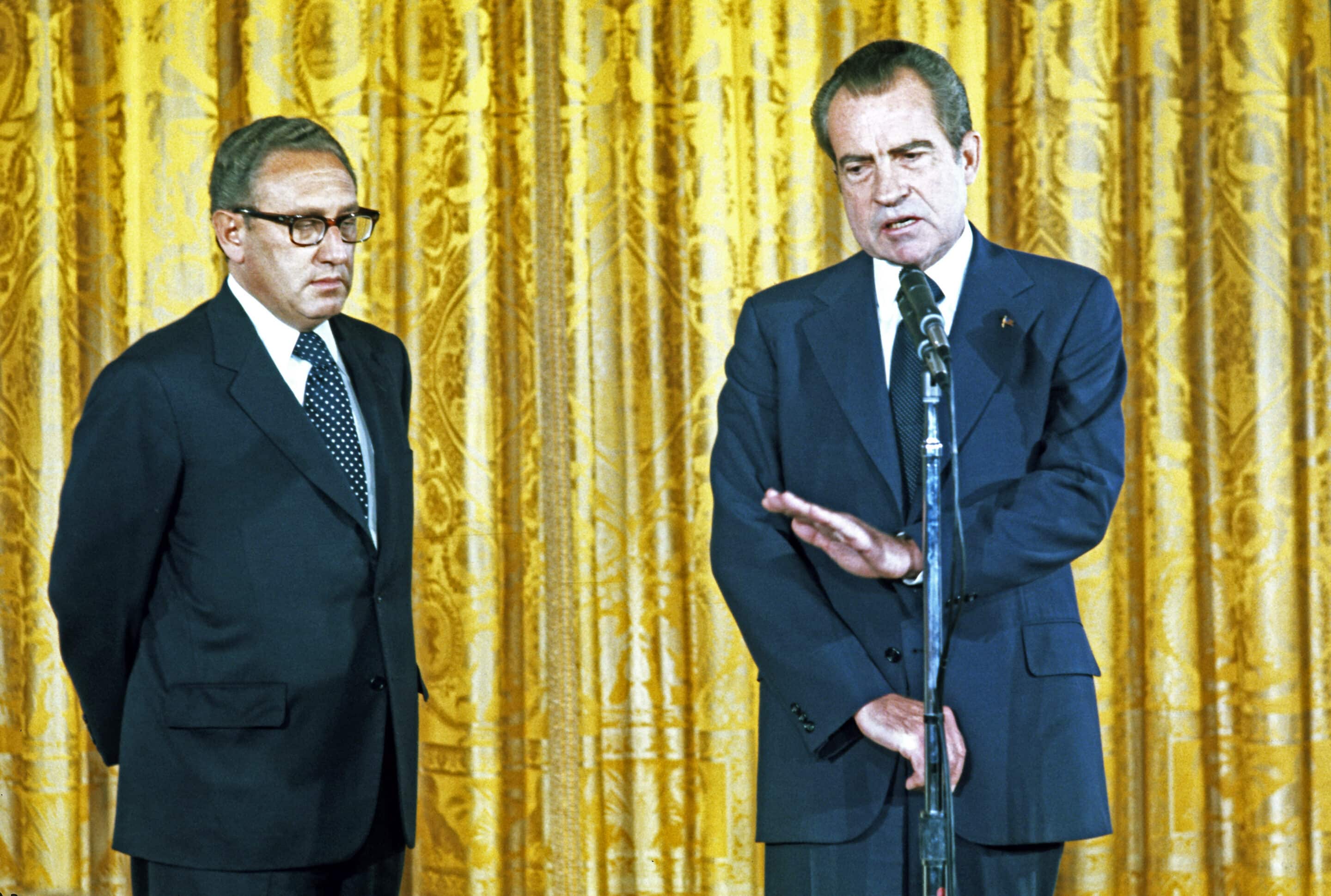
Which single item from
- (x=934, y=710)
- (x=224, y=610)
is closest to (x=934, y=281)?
(x=934, y=710)

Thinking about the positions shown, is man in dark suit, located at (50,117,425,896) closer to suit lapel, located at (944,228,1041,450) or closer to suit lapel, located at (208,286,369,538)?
suit lapel, located at (208,286,369,538)

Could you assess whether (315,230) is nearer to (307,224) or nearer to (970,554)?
(307,224)

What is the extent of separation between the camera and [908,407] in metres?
1.97

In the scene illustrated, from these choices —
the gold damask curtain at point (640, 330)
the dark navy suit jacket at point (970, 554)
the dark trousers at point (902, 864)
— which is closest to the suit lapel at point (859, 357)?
the dark navy suit jacket at point (970, 554)

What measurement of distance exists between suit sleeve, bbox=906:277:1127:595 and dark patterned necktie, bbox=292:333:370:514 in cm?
91

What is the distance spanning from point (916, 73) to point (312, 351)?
3.54ft

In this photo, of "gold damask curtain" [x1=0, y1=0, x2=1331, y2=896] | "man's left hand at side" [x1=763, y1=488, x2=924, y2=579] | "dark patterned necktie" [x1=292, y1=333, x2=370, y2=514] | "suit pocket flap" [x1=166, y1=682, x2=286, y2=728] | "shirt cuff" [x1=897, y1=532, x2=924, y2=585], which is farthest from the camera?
"gold damask curtain" [x1=0, y1=0, x2=1331, y2=896]

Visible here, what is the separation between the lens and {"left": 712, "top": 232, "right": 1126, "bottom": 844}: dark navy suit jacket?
190 cm

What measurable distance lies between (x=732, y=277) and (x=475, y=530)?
3.26ft

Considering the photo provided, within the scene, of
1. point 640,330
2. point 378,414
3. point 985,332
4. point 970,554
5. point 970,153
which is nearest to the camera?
point 970,554

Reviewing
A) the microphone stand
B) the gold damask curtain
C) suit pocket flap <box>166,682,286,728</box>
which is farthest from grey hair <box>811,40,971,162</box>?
the gold damask curtain

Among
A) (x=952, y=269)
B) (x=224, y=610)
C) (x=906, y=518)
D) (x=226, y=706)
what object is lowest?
(x=226, y=706)

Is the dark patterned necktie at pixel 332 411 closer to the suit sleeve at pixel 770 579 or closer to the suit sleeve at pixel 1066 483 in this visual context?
the suit sleeve at pixel 770 579

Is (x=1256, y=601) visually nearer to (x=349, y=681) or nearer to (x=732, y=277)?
(x=732, y=277)
